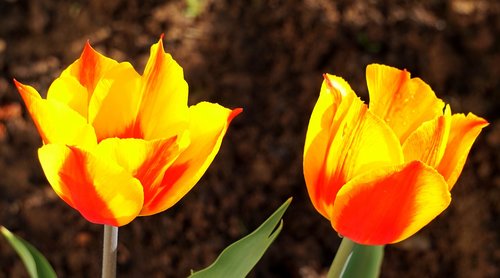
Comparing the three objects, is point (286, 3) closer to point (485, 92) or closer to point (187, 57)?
point (187, 57)

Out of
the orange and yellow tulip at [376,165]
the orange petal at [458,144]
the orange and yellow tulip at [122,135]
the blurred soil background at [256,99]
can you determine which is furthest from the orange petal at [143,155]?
the blurred soil background at [256,99]

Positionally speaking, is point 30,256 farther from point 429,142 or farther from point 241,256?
point 429,142

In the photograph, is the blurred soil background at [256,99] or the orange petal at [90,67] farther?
the blurred soil background at [256,99]

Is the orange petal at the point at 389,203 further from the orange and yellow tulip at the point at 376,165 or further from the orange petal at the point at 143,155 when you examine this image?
the orange petal at the point at 143,155

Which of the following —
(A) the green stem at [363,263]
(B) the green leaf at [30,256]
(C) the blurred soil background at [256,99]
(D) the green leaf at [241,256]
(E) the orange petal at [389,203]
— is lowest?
(C) the blurred soil background at [256,99]

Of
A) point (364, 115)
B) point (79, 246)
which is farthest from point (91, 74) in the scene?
point (79, 246)

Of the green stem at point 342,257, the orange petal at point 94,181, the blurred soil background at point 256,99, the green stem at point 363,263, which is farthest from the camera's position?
the blurred soil background at point 256,99

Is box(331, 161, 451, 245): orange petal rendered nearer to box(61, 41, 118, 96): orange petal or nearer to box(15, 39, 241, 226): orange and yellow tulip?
box(15, 39, 241, 226): orange and yellow tulip
